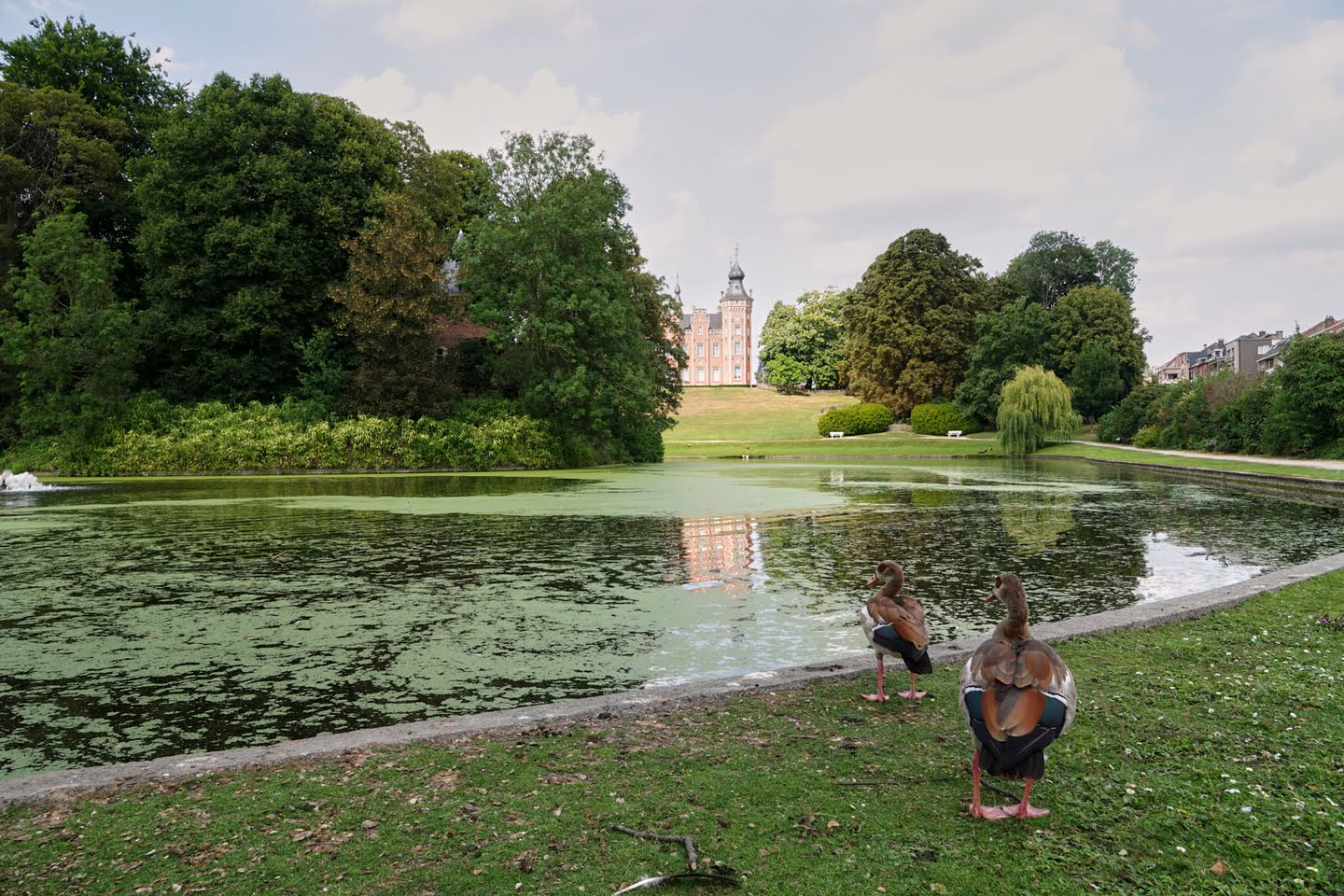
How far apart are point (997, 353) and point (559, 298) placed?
1282 inches

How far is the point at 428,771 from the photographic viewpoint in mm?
3654

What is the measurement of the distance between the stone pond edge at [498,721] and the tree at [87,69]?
132ft

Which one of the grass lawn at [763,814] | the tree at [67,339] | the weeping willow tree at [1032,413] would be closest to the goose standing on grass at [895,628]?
the grass lawn at [763,814]

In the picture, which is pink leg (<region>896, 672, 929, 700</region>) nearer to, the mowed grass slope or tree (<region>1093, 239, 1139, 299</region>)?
the mowed grass slope

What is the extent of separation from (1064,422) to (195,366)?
4131cm

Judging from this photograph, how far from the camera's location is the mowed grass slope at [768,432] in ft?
160

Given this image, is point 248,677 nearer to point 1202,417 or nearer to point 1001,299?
point 1202,417

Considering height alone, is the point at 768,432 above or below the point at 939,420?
below

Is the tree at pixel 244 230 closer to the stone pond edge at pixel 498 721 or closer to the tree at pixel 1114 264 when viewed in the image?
the stone pond edge at pixel 498 721

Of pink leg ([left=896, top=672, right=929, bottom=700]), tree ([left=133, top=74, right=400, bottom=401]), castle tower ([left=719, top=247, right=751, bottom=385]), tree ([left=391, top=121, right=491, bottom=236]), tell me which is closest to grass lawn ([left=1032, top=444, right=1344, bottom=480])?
pink leg ([left=896, top=672, right=929, bottom=700])

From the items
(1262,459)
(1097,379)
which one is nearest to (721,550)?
(1262,459)

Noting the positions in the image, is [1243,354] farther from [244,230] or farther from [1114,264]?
[244,230]

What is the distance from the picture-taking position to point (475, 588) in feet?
28.0

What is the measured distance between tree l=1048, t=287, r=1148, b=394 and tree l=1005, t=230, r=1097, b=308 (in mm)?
16616
